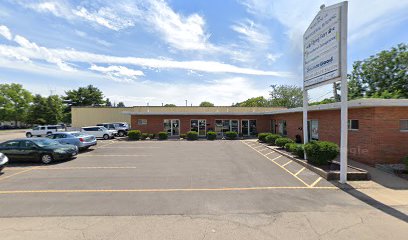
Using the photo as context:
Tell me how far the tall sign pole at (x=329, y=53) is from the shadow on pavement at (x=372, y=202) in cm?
54

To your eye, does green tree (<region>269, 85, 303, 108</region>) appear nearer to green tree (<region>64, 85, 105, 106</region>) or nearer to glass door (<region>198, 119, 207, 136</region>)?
glass door (<region>198, 119, 207, 136</region>)

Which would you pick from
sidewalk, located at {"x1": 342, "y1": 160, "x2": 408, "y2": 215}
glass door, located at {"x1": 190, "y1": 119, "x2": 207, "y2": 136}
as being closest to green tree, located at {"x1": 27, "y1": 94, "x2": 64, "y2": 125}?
glass door, located at {"x1": 190, "y1": 119, "x2": 207, "y2": 136}

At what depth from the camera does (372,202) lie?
252 inches

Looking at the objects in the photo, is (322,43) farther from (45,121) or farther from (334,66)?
(45,121)

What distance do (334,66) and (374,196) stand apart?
4734 millimetres

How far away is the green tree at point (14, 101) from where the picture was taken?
209 feet

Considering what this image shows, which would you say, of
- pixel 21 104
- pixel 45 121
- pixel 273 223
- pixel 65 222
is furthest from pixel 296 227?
pixel 21 104

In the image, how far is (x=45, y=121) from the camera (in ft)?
189

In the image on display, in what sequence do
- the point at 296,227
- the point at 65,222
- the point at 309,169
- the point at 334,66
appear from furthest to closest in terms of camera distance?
the point at 309,169 < the point at 334,66 < the point at 65,222 < the point at 296,227

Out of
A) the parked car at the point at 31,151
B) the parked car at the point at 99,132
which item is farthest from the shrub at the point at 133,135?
the parked car at the point at 31,151

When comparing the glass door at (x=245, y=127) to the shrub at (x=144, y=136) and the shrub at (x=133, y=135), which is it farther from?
the shrub at (x=133, y=135)

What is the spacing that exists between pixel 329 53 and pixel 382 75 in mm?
27585

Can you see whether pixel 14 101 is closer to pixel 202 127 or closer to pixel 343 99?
pixel 202 127

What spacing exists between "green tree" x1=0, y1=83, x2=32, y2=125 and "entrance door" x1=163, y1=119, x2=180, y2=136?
60.6 meters
